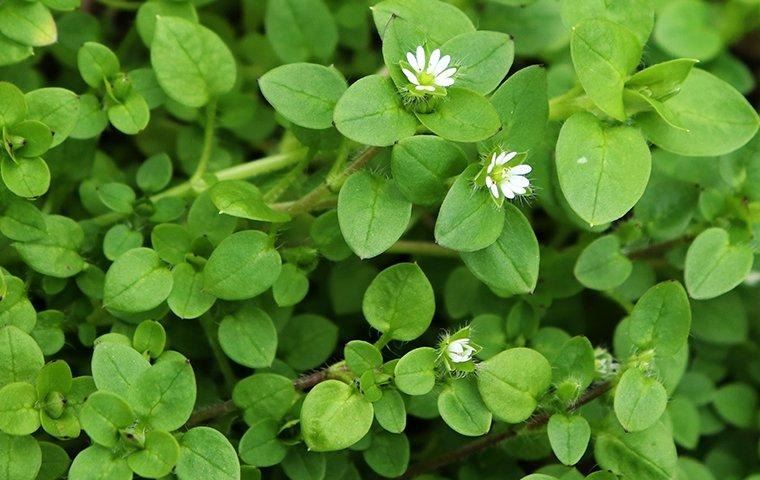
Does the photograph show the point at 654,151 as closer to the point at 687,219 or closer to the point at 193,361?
the point at 687,219

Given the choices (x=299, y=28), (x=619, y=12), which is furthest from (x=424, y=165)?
(x=299, y=28)

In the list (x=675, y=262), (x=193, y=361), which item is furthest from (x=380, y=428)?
(x=675, y=262)

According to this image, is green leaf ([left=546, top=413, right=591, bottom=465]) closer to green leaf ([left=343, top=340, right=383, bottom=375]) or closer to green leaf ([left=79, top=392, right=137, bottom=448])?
green leaf ([left=343, top=340, right=383, bottom=375])

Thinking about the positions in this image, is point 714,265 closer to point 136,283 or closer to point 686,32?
point 686,32

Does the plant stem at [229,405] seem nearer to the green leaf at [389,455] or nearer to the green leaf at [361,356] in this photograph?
the green leaf at [361,356]

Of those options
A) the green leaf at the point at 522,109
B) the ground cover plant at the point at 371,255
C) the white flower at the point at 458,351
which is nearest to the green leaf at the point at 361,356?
the ground cover plant at the point at 371,255

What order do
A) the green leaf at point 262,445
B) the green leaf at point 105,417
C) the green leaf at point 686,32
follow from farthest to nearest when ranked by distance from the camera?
the green leaf at point 686,32 < the green leaf at point 262,445 < the green leaf at point 105,417
